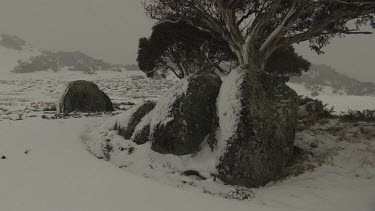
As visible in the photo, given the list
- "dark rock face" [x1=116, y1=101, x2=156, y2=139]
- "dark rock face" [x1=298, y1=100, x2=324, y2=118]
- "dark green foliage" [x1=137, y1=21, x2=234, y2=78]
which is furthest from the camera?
"dark green foliage" [x1=137, y1=21, x2=234, y2=78]

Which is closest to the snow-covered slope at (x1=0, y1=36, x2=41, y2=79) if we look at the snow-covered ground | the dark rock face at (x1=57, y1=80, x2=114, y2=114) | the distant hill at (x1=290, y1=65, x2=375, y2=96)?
the dark rock face at (x1=57, y1=80, x2=114, y2=114)

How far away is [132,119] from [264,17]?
6.29 meters

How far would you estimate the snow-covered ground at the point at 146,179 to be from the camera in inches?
249

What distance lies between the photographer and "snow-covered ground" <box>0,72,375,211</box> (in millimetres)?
6332

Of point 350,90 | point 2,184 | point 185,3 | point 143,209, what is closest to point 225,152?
point 143,209

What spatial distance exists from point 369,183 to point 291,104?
3.21 metres

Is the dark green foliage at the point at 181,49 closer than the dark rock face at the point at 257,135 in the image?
No

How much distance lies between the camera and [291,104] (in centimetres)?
1089

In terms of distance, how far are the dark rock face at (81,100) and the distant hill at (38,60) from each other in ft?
317

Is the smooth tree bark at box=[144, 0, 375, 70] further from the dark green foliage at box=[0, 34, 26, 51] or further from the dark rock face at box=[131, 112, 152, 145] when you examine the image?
the dark green foliage at box=[0, 34, 26, 51]

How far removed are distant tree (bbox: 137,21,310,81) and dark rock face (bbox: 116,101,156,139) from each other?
25.0 feet

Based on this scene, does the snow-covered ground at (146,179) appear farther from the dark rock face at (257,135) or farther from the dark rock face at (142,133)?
the dark rock face at (257,135)

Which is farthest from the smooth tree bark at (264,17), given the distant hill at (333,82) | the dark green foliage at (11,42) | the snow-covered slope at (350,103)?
the dark green foliage at (11,42)

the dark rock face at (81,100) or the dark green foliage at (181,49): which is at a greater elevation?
the dark green foliage at (181,49)
